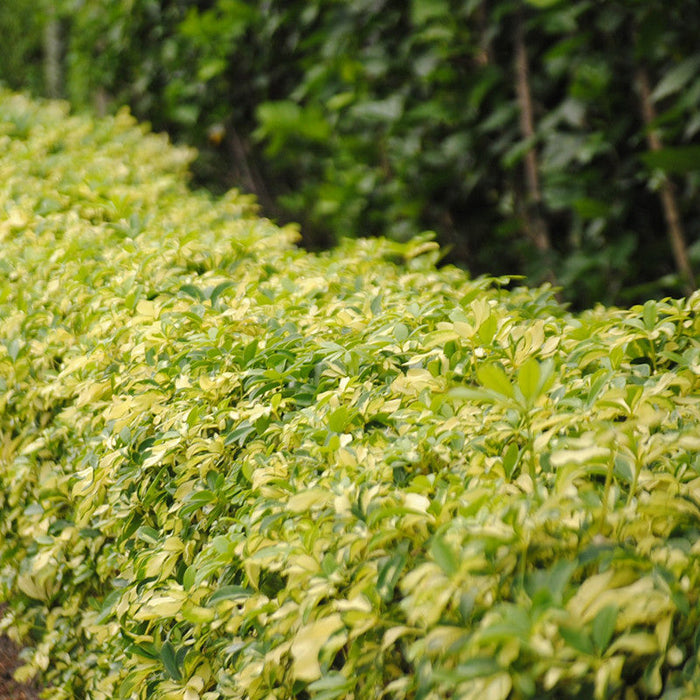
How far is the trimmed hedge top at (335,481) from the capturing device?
3.61ft

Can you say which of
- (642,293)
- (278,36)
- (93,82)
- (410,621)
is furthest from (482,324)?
(93,82)

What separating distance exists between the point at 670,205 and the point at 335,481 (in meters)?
2.81

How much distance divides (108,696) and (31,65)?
9.03m

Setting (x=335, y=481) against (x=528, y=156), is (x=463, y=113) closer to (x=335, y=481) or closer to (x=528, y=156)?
(x=528, y=156)

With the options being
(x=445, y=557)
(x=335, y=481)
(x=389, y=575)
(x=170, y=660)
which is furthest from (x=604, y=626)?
(x=170, y=660)

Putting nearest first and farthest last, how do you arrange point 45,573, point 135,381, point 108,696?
point 108,696 < point 135,381 < point 45,573

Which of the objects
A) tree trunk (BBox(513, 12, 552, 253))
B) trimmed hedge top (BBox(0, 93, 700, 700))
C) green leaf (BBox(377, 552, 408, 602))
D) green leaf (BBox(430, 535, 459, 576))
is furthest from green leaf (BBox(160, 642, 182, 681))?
tree trunk (BBox(513, 12, 552, 253))

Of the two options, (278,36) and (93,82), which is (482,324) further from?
(93,82)

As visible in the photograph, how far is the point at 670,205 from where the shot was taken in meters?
3.55

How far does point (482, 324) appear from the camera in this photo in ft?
5.24

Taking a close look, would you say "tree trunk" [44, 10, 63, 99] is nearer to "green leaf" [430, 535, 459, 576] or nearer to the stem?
the stem

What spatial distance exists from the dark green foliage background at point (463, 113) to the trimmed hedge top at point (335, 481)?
1.40 metres

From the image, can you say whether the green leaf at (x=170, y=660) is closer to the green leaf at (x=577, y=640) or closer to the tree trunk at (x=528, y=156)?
the green leaf at (x=577, y=640)

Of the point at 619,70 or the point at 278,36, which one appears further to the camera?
the point at 278,36
